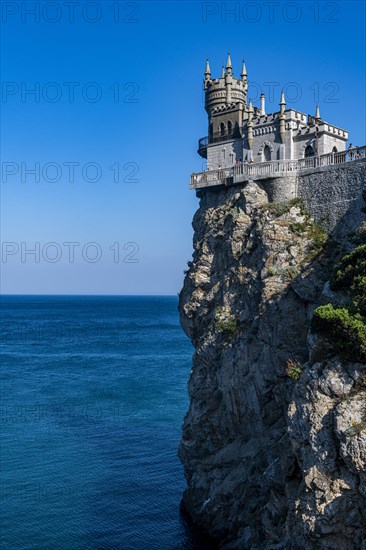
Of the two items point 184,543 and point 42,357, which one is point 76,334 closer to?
point 42,357

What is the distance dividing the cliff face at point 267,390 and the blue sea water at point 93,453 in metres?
3.72

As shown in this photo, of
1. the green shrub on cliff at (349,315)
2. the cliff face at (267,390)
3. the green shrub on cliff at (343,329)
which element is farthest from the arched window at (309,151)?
the green shrub on cliff at (343,329)

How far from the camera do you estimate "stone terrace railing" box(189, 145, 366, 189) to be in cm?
3100

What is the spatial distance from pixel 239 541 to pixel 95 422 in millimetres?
23760

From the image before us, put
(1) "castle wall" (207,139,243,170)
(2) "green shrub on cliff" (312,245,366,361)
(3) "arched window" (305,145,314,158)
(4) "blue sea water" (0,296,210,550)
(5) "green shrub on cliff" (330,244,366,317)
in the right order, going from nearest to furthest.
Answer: (2) "green shrub on cliff" (312,245,366,361), (5) "green shrub on cliff" (330,244,366,317), (4) "blue sea water" (0,296,210,550), (3) "arched window" (305,145,314,158), (1) "castle wall" (207,139,243,170)

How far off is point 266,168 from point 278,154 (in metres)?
2.69

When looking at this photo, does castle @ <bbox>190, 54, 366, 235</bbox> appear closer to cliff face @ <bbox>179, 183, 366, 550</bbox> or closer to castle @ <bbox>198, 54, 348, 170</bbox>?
castle @ <bbox>198, 54, 348, 170</bbox>

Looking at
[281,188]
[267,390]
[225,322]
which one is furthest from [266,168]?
[267,390]

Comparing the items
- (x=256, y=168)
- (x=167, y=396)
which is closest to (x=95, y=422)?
(x=167, y=396)

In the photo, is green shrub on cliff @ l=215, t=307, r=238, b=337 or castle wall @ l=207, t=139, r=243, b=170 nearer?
green shrub on cliff @ l=215, t=307, r=238, b=337

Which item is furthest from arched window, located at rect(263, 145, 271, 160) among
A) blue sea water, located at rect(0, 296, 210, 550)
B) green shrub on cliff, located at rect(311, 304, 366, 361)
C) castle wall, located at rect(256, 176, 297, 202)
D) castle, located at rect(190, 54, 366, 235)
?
blue sea water, located at rect(0, 296, 210, 550)

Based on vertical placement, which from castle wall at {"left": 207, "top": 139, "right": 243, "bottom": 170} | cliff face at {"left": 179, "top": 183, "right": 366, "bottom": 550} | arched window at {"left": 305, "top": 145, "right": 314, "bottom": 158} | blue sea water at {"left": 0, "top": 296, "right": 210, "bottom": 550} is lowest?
blue sea water at {"left": 0, "top": 296, "right": 210, "bottom": 550}

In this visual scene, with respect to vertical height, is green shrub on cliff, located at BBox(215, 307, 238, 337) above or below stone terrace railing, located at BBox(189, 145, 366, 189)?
below

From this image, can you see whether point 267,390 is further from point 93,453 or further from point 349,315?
point 93,453
